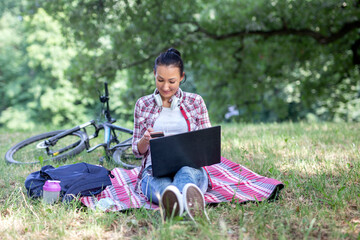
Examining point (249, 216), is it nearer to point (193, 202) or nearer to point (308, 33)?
point (193, 202)

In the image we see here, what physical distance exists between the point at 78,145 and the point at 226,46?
7446 mm

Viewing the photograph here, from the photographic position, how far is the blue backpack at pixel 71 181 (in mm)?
2756

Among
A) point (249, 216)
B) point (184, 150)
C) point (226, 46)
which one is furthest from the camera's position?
point (226, 46)

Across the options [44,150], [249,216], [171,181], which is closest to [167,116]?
Result: [171,181]

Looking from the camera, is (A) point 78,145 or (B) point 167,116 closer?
(B) point 167,116

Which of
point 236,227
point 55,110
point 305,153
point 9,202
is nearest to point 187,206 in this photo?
point 236,227

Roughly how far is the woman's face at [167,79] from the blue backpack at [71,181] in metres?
0.97

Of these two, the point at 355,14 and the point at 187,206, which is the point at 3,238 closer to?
the point at 187,206

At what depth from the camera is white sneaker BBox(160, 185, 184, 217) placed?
2137 mm

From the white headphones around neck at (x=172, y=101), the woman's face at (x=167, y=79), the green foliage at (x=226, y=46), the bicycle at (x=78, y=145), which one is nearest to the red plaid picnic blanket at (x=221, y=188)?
the bicycle at (x=78, y=145)

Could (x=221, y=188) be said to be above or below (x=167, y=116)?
below

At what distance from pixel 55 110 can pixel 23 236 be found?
19.2m

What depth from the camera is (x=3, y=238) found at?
205cm

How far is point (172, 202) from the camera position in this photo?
7.12 ft
